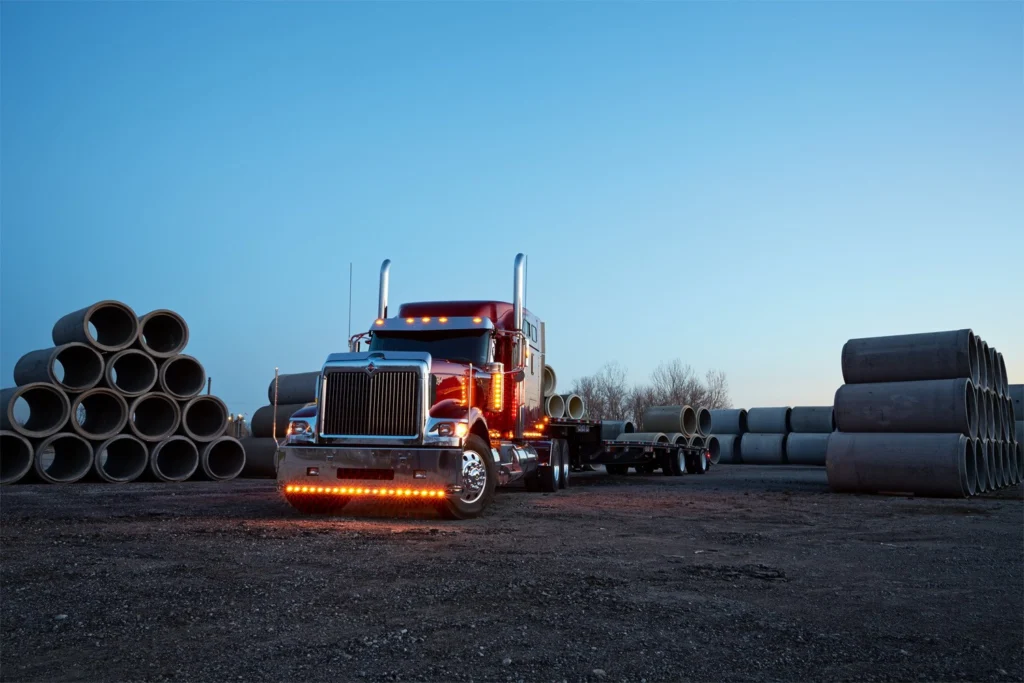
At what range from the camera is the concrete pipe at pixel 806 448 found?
32906 millimetres

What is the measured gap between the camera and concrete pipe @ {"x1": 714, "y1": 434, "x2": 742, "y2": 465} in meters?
36.5

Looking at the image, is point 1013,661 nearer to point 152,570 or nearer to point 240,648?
point 240,648

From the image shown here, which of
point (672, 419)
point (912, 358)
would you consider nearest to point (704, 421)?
point (672, 419)

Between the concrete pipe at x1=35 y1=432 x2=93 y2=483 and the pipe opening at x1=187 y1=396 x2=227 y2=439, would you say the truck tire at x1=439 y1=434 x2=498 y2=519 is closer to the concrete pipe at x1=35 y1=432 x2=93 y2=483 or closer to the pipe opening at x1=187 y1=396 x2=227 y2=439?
the concrete pipe at x1=35 y1=432 x2=93 y2=483

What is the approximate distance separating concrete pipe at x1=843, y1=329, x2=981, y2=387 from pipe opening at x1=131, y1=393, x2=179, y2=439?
14.8 metres

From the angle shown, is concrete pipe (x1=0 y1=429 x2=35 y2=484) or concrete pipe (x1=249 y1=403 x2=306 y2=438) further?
concrete pipe (x1=249 y1=403 x2=306 y2=438)

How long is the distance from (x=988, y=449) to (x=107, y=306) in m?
19.1

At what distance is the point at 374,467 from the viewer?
1068 cm

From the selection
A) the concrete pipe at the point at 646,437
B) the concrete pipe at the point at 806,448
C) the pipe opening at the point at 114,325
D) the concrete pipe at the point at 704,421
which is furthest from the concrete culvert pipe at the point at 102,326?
the concrete pipe at the point at 806,448

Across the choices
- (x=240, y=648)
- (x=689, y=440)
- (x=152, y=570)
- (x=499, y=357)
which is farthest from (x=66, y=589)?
(x=689, y=440)

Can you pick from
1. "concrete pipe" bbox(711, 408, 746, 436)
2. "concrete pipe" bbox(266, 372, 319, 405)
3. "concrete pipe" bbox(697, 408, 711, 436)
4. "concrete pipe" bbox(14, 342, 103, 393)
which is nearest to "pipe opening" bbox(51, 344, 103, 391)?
"concrete pipe" bbox(14, 342, 103, 393)

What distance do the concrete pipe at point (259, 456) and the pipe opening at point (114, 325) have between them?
4370 mm

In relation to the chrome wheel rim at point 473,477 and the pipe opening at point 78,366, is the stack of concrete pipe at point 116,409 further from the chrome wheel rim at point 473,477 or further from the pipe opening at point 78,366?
the chrome wheel rim at point 473,477

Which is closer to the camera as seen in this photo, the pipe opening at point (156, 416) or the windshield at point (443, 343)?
the windshield at point (443, 343)
